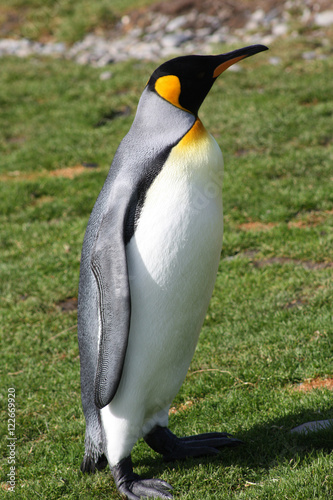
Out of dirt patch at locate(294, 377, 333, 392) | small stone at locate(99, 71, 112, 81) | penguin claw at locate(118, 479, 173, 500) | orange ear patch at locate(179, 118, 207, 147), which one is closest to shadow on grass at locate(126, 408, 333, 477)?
penguin claw at locate(118, 479, 173, 500)

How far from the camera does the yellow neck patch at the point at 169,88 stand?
8.34ft

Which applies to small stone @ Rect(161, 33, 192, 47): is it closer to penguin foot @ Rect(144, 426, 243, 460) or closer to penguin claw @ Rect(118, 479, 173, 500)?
penguin foot @ Rect(144, 426, 243, 460)

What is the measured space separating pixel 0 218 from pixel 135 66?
532cm

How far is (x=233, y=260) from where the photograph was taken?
204 inches

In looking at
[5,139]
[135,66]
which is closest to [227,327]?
[5,139]

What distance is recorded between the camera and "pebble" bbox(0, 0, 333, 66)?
38.4 feet

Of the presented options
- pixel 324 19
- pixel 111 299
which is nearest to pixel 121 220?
pixel 111 299

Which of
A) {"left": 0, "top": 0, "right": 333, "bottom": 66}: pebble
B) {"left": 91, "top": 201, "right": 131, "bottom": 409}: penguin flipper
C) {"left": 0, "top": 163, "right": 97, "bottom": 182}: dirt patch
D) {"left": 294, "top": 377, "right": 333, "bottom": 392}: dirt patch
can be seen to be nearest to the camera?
{"left": 91, "top": 201, "right": 131, "bottom": 409}: penguin flipper

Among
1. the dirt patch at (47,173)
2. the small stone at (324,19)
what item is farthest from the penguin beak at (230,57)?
the small stone at (324,19)

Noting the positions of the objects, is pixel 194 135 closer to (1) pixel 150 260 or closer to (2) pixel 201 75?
(2) pixel 201 75

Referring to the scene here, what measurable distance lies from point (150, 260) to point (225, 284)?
2.47 m

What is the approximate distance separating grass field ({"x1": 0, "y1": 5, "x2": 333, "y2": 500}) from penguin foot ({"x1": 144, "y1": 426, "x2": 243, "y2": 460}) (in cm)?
5

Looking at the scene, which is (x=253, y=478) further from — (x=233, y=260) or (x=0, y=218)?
(x=0, y=218)

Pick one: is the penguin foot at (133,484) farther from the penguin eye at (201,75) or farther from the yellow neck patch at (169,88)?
the penguin eye at (201,75)
